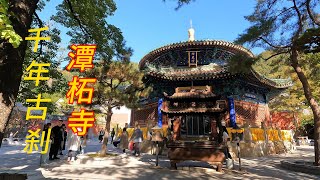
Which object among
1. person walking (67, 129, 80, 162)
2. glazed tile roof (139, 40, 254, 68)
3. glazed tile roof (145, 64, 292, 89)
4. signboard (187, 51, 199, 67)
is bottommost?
person walking (67, 129, 80, 162)

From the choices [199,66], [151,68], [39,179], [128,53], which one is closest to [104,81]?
[128,53]

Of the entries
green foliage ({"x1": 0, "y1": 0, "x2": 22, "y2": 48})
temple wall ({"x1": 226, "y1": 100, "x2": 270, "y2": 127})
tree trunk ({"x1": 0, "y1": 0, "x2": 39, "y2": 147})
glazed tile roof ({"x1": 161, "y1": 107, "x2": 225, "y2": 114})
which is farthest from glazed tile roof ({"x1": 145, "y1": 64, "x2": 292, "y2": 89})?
green foliage ({"x1": 0, "y1": 0, "x2": 22, "y2": 48})

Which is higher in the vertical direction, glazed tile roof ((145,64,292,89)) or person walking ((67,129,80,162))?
glazed tile roof ((145,64,292,89))

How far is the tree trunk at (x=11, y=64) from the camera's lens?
3.36 m

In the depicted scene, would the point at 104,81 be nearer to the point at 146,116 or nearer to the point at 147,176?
the point at 147,176

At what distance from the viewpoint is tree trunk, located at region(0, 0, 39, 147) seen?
3357 mm

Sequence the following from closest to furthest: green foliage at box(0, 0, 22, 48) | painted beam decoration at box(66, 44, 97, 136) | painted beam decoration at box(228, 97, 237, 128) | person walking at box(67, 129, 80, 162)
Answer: green foliage at box(0, 0, 22, 48) → painted beam decoration at box(66, 44, 97, 136) → person walking at box(67, 129, 80, 162) → painted beam decoration at box(228, 97, 237, 128)

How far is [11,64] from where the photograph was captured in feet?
11.2

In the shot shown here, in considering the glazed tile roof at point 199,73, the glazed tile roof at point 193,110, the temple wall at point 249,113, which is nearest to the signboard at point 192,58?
the glazed tile roof at point 199,73

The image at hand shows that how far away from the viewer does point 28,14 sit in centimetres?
373

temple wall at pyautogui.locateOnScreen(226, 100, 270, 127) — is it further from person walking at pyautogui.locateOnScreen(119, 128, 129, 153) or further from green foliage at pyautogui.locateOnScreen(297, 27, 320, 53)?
green foliage at pyautogui.locateOnScreen(297, 27, 320, 53)

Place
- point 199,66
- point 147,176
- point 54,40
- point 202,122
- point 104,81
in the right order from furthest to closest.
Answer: point 199,66
point 202,122
point 104,81
point 54,40
point 147,176

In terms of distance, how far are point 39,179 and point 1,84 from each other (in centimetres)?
313

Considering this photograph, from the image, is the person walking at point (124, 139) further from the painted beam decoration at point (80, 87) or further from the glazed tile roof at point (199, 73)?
the painted beam decoration at point (80, 87)
